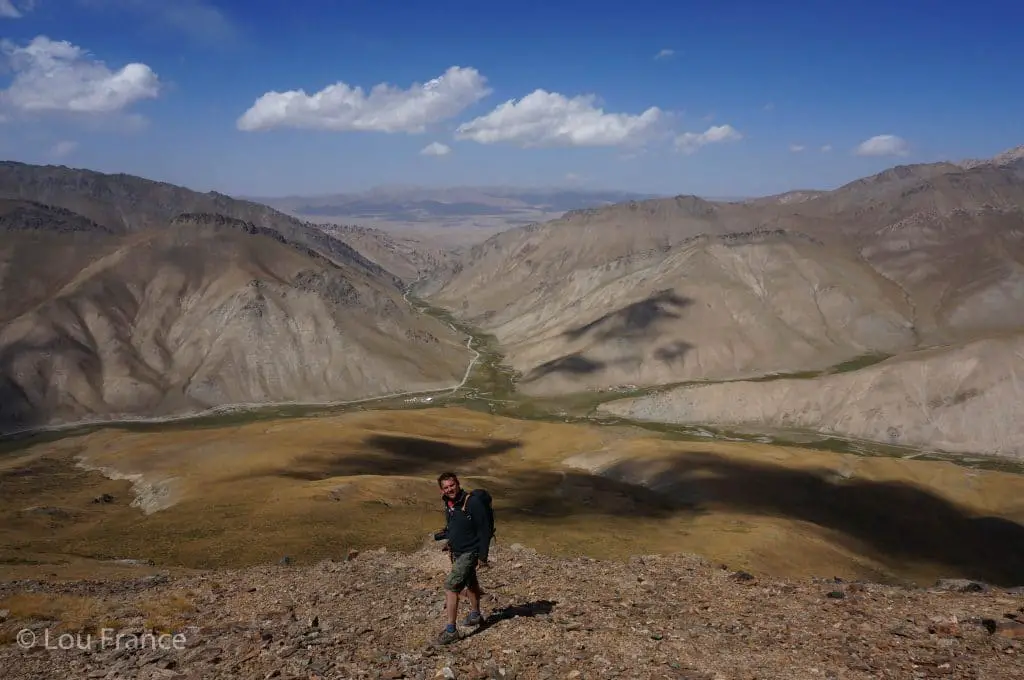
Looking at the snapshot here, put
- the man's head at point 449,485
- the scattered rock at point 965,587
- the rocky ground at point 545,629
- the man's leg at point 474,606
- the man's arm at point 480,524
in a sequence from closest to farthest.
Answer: the rocky ground at point 545,629
the man's head at point 449,485
the man's arm at point 480,524
the man's leg at point 474,606
the scattered rock at point 965,587

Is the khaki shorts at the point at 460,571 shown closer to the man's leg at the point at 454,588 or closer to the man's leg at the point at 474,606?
the man's leg at the point at 454,588

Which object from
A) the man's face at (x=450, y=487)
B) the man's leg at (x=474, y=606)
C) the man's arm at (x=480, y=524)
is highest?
the man's face at (x=450, y=487)

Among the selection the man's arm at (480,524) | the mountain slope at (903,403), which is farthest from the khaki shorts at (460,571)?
the mountain slope at (903,403)

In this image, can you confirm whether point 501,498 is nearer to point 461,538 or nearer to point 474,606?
point 474,606

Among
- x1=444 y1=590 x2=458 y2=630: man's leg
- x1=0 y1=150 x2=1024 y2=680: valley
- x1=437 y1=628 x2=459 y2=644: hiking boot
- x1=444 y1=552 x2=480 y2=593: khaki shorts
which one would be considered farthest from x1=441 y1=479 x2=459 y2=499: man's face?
x1=0 y1=150 x2=1024 y2=680: valley

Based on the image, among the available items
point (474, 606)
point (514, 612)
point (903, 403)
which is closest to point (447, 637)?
point (474, 606)

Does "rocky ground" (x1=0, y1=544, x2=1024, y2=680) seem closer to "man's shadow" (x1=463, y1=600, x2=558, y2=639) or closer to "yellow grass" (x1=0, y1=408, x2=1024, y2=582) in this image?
"man's shadow" (x1=463, y1=600, x2=558, y2=639)

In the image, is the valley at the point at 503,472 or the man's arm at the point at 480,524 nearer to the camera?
the man's arm at the point at 480,524

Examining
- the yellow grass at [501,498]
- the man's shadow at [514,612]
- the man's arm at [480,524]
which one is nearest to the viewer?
the man's arm at [480,524]
